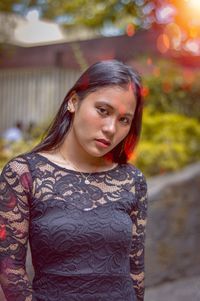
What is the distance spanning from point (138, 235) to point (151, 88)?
6.37 meters

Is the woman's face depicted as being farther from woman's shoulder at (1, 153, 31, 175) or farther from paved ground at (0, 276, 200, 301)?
paved ground at (0, 276, 200, 301)

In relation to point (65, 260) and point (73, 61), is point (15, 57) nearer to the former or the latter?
point (73, 61)

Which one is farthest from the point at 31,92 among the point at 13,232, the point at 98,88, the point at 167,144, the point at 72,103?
the point at 13,232

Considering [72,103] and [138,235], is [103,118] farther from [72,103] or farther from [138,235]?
[138,235]

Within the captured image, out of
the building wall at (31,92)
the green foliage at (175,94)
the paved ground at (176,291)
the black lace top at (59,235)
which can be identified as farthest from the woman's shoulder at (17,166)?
the building wall at (31,92)

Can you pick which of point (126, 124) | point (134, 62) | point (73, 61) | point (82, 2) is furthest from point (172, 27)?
point (126, 124)

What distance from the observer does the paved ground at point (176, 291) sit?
5032 millimetres

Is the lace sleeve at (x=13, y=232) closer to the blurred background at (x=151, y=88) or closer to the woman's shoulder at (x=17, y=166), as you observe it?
the woman's shoulder at (x=17, y=166)

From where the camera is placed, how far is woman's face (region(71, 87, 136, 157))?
92.8 inches

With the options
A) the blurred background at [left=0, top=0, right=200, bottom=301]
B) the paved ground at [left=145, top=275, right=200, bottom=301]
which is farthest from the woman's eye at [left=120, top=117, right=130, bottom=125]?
the paved ground at [left=145, top=275, right=200, bottom=301]

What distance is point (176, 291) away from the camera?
5.29m

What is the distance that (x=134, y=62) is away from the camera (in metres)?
10.0

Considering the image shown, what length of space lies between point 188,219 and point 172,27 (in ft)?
9.43

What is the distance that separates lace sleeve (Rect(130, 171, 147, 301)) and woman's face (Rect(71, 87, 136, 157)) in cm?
30
